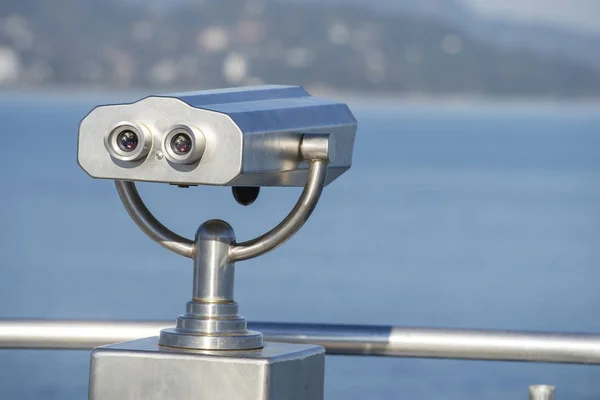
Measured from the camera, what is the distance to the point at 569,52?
357ft

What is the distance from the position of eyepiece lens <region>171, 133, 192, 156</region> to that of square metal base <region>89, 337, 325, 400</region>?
0.22m

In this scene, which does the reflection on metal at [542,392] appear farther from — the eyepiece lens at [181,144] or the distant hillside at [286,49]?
the distant hillside at [286,49]

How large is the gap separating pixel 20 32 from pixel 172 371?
335 feet

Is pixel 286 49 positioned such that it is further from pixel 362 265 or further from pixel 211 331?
pixel 211 331

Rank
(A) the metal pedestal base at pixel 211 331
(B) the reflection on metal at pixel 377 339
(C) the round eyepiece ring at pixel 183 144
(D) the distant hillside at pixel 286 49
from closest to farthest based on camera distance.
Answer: (C) the round eyepiece ring at pixel 183 144 → (A) the metal pedestal base at pixel 211 331 → (B) the reflection on metal at pixel 377 339 → (D) the distant hillside at pixel 286 49

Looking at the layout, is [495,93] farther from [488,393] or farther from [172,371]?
[172,371]

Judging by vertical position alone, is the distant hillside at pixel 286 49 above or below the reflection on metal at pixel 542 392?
above

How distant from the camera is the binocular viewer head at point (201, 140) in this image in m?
1.37

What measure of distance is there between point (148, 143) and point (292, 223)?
19 centimetres

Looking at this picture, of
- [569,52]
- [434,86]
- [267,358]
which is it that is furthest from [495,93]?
[267,358]

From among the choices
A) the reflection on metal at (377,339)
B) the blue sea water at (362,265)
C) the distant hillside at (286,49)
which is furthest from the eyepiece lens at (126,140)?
the distant hillside at (286,49)

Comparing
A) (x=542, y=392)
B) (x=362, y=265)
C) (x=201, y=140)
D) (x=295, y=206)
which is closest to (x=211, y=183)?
(x=201, y=140)

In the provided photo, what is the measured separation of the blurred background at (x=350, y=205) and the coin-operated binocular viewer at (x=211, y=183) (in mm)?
831

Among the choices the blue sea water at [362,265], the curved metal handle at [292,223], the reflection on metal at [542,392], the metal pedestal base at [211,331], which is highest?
the blue sea water at [362,265]
